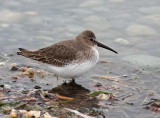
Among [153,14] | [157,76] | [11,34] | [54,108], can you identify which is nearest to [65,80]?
[54,108]

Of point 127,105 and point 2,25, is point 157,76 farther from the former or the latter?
point 2,25

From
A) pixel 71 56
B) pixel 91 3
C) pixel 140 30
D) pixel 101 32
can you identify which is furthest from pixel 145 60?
pixel 91 3

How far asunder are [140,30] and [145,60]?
2155mm

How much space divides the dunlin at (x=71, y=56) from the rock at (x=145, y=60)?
5.87 feet

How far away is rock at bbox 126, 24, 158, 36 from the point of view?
1156 cm

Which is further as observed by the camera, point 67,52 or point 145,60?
point 145,60

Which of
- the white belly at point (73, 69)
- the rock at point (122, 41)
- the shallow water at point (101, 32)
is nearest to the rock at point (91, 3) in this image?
the shallow water at point (101, 32)

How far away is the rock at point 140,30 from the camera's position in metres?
11.6

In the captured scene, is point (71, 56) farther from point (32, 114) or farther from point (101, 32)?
point (101, 32)

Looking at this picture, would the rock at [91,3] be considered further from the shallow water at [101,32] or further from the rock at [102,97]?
the rock at [102,97]

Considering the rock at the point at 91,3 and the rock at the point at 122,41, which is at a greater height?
the rock at the point at 91,3

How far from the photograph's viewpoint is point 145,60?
9875 millimetres

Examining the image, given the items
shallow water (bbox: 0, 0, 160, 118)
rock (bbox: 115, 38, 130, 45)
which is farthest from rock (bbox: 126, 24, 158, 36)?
rock (bbox: 115, 38, 130, 45)

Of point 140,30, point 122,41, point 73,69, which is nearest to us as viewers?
point 73,69
